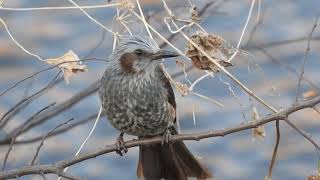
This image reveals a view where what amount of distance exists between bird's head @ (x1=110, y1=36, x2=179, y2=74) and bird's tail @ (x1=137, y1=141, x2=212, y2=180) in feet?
1.15

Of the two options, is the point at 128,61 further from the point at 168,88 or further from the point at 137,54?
the point at 168,88

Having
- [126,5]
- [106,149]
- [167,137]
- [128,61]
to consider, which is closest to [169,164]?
[167,137]

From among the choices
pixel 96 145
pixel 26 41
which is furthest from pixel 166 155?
pixel 26 41

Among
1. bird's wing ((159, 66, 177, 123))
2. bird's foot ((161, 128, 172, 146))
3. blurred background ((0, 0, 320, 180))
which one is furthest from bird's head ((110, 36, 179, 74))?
blurred background ((0, 0, 320, 180))

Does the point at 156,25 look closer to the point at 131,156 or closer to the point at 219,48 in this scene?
the point at 131,156

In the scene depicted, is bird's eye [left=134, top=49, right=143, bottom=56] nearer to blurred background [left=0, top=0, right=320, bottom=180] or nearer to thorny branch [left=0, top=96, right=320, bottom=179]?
thorny branch [left=0, top=96, right=320, bottom=179]

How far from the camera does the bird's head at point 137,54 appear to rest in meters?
4.30

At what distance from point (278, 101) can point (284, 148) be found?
0.34m

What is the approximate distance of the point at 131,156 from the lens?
25.2 ft

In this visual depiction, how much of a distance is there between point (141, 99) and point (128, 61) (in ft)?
0.54

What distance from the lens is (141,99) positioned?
4.44 metres

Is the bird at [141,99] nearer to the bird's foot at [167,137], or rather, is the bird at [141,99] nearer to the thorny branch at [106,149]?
the bird's foot at [167,137]

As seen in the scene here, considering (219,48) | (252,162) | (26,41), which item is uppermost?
(219,48)

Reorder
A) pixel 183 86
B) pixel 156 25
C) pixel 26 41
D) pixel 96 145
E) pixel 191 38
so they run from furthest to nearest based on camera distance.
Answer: pixel 26 41 < pixel 96 145 < pixel 156 25 < pixel 183 86 < pixel 191 38
